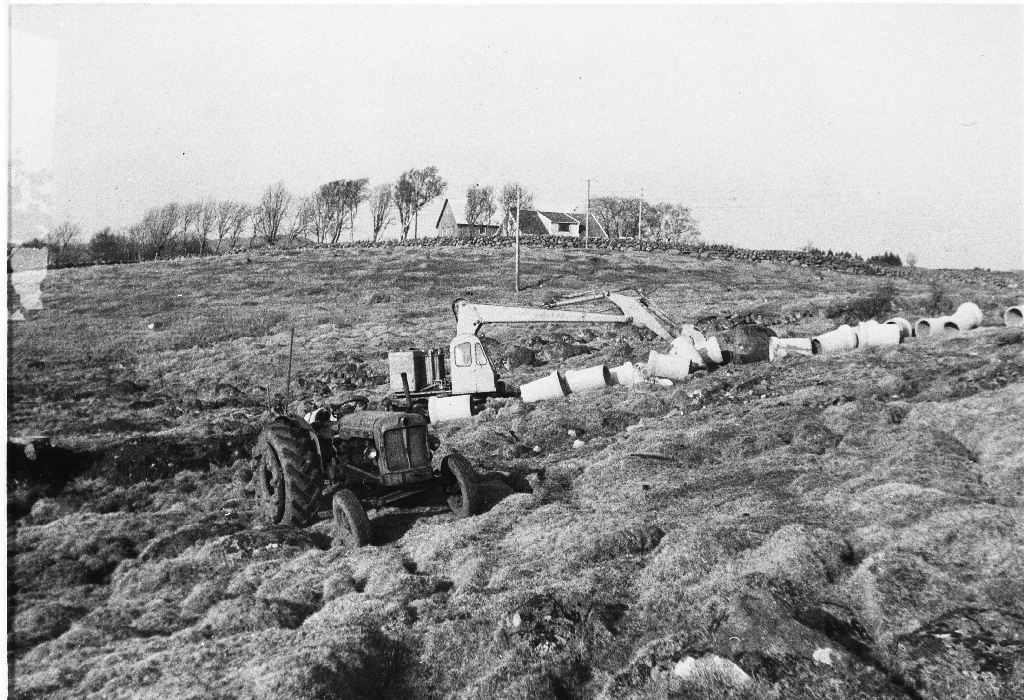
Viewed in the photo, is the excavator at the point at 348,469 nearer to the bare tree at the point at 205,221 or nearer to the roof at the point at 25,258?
the roof at the point at 25,258

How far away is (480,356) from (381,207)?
32.2 meters

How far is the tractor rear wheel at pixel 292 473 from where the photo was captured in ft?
22.4

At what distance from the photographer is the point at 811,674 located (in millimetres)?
4461

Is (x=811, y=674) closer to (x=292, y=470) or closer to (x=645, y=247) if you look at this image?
(x=292, y=470)

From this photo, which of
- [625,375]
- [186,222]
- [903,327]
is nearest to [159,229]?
[186,222]

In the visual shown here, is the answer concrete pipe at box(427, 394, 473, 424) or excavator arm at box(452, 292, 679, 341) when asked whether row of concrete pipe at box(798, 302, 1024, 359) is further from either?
concrete pipe at box(427, 394, 473, 424)

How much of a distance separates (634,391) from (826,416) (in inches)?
118

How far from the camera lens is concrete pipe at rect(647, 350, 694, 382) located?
12.6 metres

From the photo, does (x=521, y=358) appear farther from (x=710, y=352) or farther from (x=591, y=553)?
(x=591, y=553)

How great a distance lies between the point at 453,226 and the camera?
4244cm

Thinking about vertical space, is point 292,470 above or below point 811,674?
above

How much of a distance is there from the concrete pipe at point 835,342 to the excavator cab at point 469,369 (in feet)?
19.2

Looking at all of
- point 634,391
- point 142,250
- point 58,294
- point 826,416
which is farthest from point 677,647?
point 142,250

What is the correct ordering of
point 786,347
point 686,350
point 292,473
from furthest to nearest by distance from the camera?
1. point 786,347
2. point 686,350
3. point 292,473
